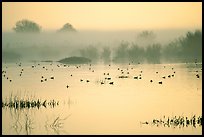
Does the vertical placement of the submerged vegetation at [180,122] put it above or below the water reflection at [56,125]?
above

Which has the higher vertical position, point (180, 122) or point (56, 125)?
point (180, 122)

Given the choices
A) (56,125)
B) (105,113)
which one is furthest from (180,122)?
(105,113)

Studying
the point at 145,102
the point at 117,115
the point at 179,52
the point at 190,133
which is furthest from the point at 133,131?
Answer: the point at 179,52

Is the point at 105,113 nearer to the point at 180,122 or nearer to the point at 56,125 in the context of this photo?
the point at 56,125

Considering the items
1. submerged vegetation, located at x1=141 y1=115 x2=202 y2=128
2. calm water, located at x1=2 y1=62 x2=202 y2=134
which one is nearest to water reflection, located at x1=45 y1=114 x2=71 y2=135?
calm water, located at x1=2 y1=62 x2=202 y2=134

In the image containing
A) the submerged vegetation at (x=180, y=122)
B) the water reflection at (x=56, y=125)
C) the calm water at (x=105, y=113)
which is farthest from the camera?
the calm water at (x=105, y=113)

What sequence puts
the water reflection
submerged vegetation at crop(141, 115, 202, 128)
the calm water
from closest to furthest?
submerged vegetation at crop(141, 115, 202, 128)
the water reflection
the calm water

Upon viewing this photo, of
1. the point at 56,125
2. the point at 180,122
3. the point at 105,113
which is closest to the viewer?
the point at 180,122

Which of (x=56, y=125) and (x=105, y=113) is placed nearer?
(x=56, y=125)

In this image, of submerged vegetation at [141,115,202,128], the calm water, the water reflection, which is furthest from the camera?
the calm water

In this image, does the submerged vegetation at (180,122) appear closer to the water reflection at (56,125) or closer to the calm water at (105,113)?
the calm water at (105,113)

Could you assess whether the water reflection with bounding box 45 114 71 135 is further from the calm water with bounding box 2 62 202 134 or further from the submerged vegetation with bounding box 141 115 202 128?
the submerged vegetation with bounding box 141 115 202 128

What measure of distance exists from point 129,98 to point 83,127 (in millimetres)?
7717

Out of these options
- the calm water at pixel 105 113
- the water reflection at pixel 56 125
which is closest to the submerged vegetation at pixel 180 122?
the calm water at pixel 105 113
